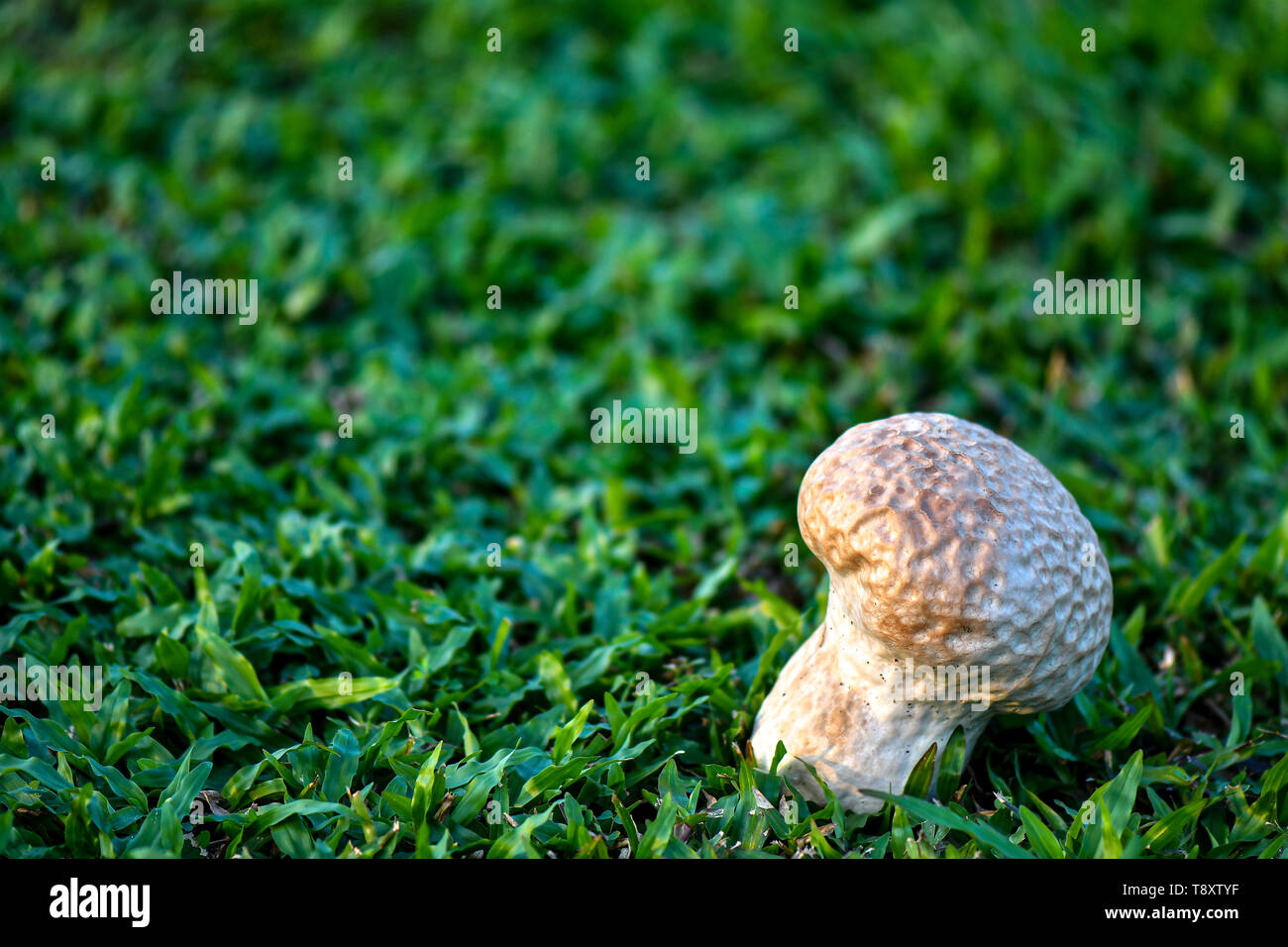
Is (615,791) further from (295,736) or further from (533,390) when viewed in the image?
(533,390)

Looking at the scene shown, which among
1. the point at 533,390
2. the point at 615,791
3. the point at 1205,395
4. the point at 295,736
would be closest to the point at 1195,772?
the point at 615,791

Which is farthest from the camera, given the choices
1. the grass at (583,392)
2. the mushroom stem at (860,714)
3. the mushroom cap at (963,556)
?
the grass at (583,392)

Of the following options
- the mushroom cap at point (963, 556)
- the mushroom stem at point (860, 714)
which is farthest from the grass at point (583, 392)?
the mushroom cap at point (963, 556)

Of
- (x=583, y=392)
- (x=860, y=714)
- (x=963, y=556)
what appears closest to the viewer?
(x=963, y=556)

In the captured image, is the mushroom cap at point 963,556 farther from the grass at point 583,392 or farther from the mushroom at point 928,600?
the grass at point 583,392

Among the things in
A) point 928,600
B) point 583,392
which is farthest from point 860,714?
point 583,392

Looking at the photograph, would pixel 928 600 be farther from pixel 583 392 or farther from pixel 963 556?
pixel 583 392

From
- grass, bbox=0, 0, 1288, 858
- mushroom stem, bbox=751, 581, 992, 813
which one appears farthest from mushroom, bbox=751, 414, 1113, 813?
grass, bbox=0, 0, 1288, 858
